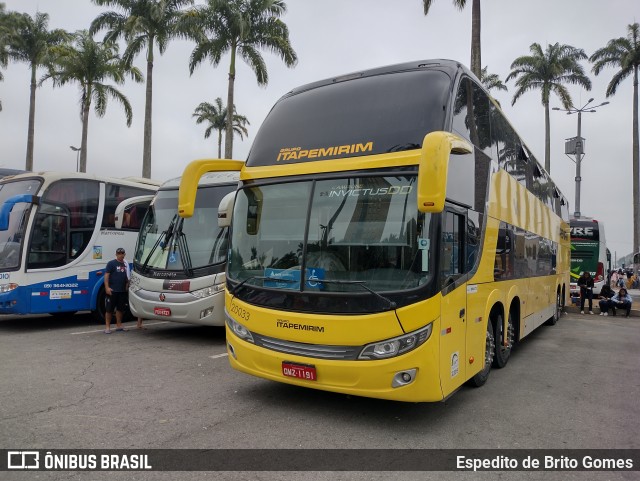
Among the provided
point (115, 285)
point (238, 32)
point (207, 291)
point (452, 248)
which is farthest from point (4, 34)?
point (452, 248)

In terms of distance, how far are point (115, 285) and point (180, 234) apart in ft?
6.16

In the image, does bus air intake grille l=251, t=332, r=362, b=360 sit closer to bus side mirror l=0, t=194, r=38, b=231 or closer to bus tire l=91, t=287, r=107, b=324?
bus side mirror l=0, t=194, r=38, b=231

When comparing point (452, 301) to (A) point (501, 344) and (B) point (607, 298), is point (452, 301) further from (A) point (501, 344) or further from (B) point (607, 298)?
(B) point (607, 298)

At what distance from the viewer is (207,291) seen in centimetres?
901

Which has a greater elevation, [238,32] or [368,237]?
[238,32]

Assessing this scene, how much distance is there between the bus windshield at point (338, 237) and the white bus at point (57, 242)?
6.25 m

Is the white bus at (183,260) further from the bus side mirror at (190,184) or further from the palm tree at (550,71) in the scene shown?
the palm tree at (550,71)

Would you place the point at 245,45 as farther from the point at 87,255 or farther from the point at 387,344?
the point at 387,344

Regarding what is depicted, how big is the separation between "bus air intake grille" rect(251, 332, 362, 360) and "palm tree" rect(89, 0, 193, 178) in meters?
20.6

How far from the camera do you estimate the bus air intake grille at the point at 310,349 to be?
4.71m

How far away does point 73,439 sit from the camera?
4.47m

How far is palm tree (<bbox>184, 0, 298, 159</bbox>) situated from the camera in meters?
22.2

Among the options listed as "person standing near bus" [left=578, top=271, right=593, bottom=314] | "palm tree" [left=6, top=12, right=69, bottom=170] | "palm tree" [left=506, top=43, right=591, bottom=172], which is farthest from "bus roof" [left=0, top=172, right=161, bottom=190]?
"palm tree" [left=506, top=43, right=591, bottom=172]

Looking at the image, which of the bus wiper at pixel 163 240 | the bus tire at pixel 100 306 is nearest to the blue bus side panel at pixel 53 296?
the bus tire at pixel 100 306
